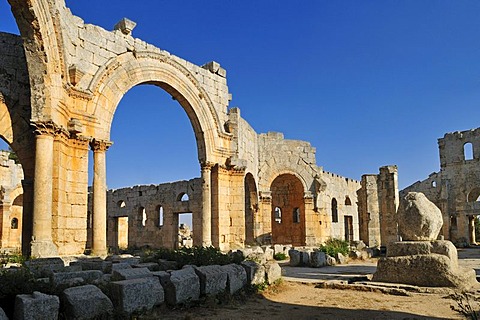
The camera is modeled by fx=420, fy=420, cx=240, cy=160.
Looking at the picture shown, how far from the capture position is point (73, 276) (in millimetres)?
6043

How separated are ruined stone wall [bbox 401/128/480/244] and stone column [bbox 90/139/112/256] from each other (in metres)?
26.1

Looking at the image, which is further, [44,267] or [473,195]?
[473,195]

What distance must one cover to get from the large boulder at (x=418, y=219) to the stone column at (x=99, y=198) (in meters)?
7.10

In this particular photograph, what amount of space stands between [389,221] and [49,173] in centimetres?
1441

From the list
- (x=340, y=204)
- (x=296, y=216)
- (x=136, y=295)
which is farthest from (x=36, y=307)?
(x=340, y=204)

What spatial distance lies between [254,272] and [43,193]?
4735mm

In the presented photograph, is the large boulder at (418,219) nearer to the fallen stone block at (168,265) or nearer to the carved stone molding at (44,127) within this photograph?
the fallen stone block at (168,265)

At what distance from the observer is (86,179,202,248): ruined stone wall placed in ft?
74.2

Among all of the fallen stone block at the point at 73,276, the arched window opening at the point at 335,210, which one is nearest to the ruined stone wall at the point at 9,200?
the fallen stone block at the point at 73,276

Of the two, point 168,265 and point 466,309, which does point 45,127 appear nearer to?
point 168,265

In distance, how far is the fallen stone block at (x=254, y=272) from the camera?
7707 millimetres

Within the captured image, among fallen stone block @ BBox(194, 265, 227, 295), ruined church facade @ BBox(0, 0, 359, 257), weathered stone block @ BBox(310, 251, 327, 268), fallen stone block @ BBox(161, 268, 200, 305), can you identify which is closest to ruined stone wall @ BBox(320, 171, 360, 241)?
ruined church facade @ BBox(0, 0, 359, 257)

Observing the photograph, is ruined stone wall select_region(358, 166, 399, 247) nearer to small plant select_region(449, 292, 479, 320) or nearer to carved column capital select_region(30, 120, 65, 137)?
small plant select_region(449, 292, 479, 320)

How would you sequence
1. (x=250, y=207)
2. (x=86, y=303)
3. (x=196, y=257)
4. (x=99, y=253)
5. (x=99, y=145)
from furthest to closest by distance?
(x=250, y=207) < (x=99, y=145) < (x=99, y=253) < (x=196, y=257) < (x=86, y=303)
